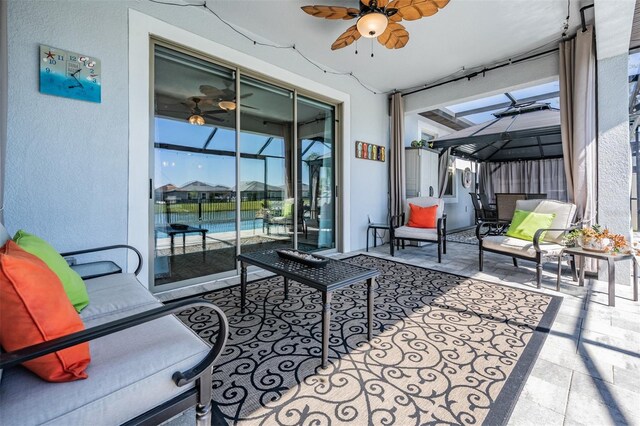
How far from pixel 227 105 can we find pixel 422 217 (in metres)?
3.42

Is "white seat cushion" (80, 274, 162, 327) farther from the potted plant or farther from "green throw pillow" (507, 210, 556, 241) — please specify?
"green throw pillow" (507, 210, 556, 241)

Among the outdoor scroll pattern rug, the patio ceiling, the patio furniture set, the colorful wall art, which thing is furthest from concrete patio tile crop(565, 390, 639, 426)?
the colorful wall art

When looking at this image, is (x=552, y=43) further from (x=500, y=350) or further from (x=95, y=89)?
(x=95, y=89)

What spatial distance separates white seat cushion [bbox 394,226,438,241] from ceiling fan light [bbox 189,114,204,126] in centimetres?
322

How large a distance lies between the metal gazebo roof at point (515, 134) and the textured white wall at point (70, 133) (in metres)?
5.55

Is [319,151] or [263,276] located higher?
[319,151]

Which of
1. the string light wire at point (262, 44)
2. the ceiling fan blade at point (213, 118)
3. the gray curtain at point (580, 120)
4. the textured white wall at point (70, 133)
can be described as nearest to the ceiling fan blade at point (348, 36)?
the string light wire at point (262, 44)

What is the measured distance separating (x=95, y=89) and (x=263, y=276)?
7.95 ft

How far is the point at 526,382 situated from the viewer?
149 centimetres

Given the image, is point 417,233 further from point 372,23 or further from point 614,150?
point 372,23

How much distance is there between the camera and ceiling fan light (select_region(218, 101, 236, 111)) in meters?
3.29

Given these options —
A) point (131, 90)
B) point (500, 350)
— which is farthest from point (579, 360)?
point (131, 90)

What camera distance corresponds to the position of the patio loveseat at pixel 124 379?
0.76 m

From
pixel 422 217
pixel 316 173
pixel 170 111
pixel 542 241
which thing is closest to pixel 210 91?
pixel 170 111
